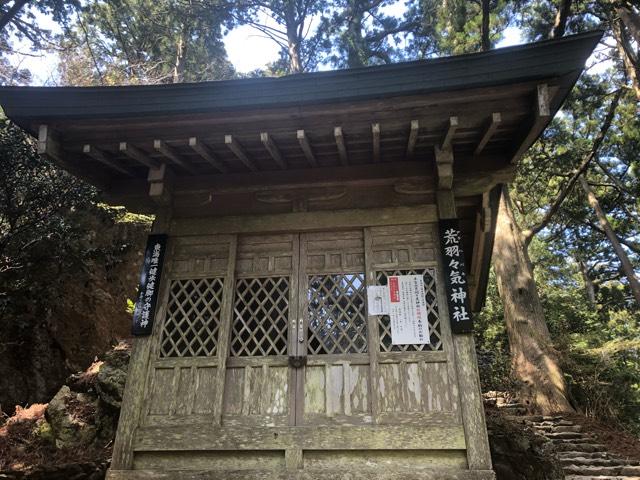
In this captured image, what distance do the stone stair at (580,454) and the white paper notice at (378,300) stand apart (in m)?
5.70

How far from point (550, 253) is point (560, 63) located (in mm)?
24734

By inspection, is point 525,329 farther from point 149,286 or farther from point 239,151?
point 149,286

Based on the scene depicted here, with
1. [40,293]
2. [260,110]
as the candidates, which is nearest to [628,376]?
[260,110]

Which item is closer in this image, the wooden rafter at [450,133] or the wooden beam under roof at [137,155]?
the wooden rafter at [450,133]

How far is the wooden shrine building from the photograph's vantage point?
4008mm

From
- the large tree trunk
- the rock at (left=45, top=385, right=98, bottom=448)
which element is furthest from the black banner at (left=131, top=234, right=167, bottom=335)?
the large tree trunk

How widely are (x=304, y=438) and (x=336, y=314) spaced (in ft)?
4.24

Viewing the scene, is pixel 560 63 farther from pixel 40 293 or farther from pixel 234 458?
pixel 40 293

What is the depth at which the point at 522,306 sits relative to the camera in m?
11.4

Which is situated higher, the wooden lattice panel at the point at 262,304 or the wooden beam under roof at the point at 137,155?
the wooden beam under roof at the point at 137,155

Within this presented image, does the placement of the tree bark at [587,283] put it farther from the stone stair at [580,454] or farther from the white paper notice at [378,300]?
the white paper notice at [378,300]

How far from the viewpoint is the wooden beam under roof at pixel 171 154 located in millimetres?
4512

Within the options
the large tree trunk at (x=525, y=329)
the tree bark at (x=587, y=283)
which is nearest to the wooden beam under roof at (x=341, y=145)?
the large tree trunk at (x=525, y=329)

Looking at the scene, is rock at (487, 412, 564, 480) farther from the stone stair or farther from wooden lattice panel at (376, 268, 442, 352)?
wooden lattice panel at (376, 268, 442, 352)
